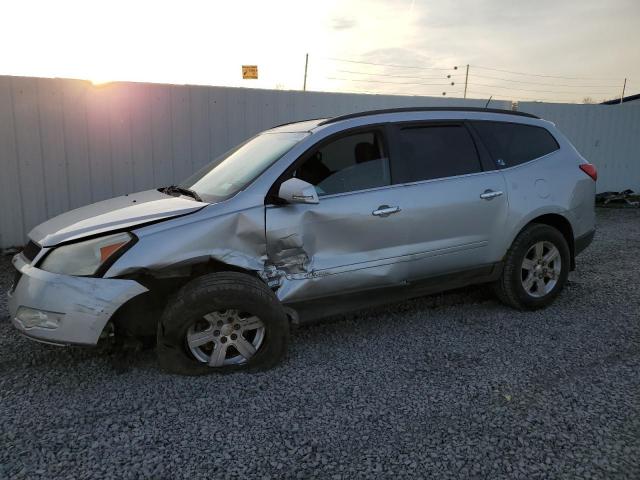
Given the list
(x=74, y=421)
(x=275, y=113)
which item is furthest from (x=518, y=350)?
(x=275, y=113)

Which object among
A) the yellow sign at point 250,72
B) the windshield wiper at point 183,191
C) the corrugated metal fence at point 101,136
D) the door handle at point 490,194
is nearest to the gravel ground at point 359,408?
the door handle at point 490,194

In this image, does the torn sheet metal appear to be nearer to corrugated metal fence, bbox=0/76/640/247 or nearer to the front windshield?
the front windshield

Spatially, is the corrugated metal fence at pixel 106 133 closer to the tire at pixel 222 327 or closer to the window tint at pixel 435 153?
the window tint at pixel 435 153

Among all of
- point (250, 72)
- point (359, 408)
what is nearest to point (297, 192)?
point (359, 408)

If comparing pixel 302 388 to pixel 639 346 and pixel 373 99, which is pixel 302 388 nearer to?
pixel 639 346

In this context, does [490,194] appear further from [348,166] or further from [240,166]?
[240,166]

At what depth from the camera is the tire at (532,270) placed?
429 centimetres

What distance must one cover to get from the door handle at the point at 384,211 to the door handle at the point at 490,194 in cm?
87

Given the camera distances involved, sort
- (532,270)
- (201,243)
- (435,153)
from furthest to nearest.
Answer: (532,270) < (435,153) < (201,243)

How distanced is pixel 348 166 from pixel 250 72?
19.0 feet

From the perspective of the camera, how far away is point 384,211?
363cm

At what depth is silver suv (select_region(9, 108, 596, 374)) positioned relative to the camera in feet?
10.0

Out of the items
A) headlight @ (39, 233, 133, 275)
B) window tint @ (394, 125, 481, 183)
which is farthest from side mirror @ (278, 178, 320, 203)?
headlight @ (39, 233, 133, 275)

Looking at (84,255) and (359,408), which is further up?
(84,255)
